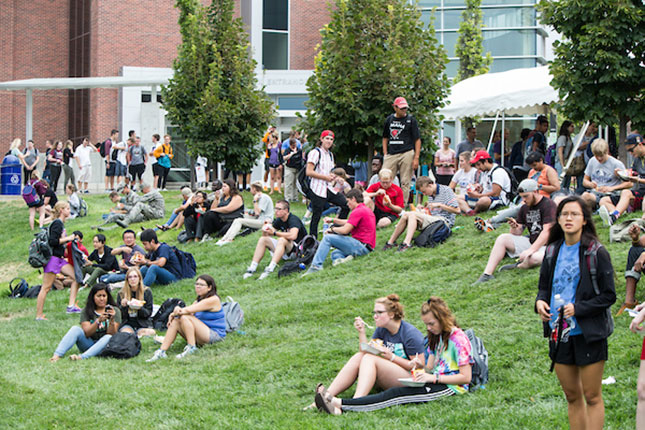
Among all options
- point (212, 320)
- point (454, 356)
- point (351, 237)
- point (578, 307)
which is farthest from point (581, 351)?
point (351, 237)

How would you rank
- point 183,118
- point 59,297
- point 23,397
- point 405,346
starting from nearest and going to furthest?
point 405,346 < point 23,397 < point 59,297 < point 183,118

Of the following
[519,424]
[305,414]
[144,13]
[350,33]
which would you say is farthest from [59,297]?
[144,13]

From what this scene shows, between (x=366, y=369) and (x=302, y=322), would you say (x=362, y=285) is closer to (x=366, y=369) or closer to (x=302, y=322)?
(x=302, y=322)

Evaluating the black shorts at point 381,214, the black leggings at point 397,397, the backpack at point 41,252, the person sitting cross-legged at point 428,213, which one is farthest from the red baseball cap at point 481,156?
the black leggings at point 397,397

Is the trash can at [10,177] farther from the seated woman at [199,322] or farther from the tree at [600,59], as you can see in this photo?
the seated woman at [199,322]

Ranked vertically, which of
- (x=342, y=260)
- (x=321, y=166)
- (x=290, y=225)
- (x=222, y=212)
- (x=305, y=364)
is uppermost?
(x=321, y=166)

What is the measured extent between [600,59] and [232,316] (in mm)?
8222

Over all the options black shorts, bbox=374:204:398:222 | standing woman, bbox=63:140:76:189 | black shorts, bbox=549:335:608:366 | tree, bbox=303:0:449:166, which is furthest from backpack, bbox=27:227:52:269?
standing woman, bbox=63:140:76:189

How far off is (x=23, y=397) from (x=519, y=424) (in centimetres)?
514

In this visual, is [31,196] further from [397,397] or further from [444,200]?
[397,397]

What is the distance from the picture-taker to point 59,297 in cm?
1597

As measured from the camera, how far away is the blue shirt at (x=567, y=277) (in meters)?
5.41

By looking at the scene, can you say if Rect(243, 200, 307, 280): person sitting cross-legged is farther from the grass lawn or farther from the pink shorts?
the pink shorts

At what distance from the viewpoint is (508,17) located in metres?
44.0
